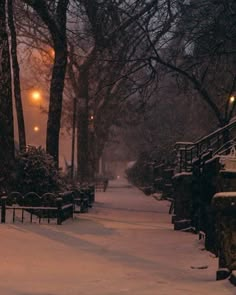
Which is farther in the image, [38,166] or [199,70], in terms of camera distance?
[199,70]

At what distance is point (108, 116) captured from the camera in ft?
148

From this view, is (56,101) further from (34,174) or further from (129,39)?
(34,174)

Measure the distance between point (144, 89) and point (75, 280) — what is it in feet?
43.7

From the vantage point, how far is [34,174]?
54.5ft

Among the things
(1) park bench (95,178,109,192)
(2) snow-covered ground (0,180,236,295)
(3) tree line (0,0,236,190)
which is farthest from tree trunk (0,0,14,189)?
(1) park bench (95,178,109,192)

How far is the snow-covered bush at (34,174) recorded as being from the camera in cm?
1655

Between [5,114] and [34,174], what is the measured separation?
6.28 feet

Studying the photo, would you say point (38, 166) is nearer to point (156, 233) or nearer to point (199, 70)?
point (156, 233)

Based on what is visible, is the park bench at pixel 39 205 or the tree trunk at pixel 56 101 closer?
the park bench at pixel 39 205

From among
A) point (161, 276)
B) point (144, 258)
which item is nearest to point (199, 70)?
point (144, 258)

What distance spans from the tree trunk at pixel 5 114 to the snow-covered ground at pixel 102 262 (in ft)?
8.58

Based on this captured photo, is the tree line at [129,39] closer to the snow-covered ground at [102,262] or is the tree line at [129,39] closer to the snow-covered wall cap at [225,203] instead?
the snow-covered ground at [102,262]

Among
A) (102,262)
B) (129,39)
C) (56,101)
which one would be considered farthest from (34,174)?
(102,262)

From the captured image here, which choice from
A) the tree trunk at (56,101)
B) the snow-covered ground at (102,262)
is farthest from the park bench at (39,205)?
the tree trunk at (56,101)
